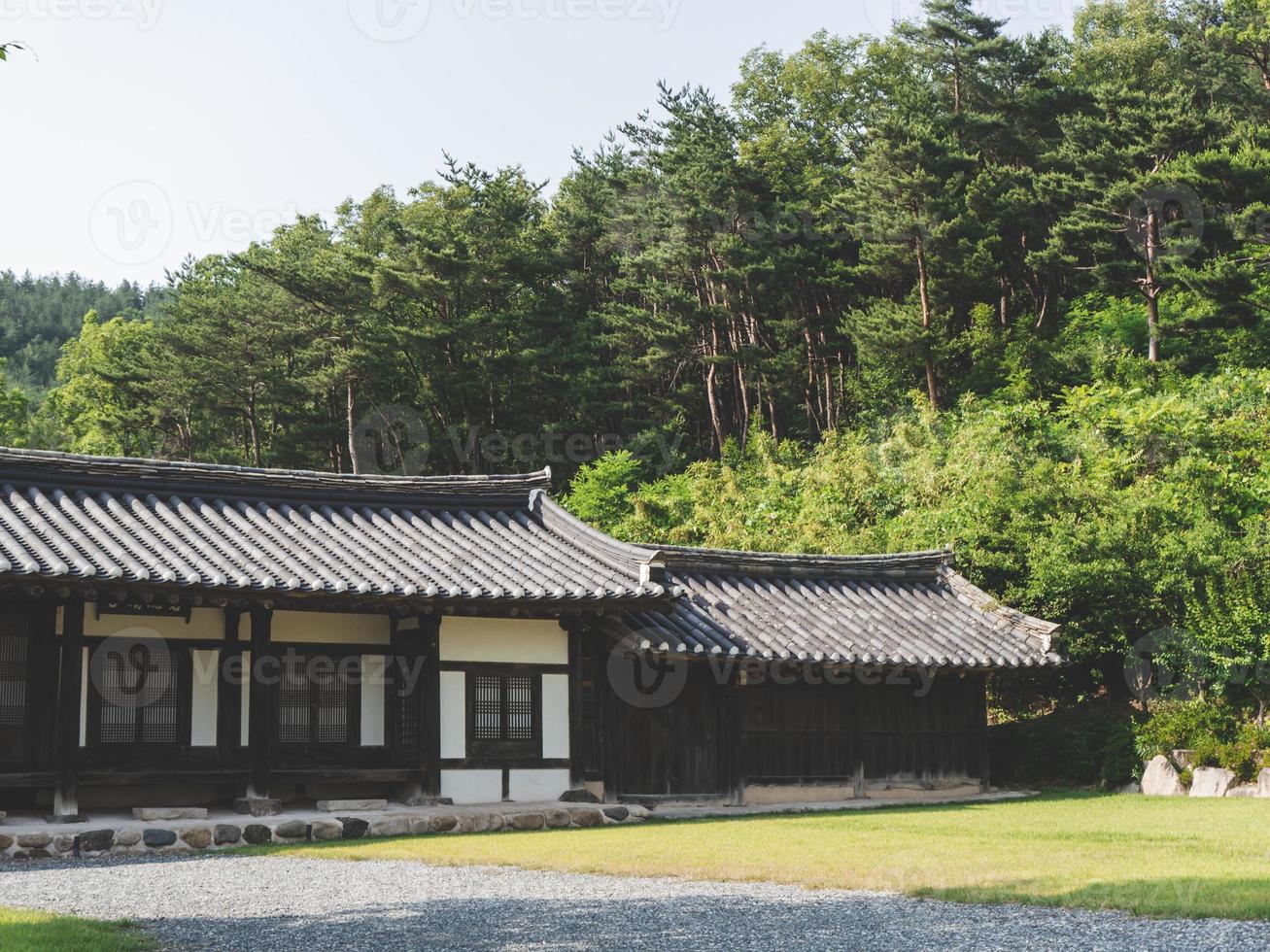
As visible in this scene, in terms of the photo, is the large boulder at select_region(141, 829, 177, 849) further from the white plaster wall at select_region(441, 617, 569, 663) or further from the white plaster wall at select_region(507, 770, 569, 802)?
the white plaster wall at select_region(507, 770, 569, 802)

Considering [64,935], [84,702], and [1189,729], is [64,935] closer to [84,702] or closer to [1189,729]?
[84,702]

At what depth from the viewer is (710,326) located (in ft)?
159

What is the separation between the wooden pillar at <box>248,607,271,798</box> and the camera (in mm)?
16844

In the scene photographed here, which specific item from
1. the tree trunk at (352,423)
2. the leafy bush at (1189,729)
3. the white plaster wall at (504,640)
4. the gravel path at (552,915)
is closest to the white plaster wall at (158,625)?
the white plaster wall at (504,640)

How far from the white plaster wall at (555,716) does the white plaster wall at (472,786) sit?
2.84 ft

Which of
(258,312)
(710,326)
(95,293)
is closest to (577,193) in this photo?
(710,326)

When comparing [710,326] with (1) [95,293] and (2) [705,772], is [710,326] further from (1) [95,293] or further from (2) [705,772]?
(1) [95,293]

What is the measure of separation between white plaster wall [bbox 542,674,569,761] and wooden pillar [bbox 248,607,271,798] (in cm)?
395

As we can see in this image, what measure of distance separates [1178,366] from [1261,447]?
521 inches

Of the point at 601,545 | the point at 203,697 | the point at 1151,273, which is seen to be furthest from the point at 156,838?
the point at 1151,273

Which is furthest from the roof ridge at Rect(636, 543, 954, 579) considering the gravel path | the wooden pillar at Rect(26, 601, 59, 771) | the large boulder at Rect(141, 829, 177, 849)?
the gravel path

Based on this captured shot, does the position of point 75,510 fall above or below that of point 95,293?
below

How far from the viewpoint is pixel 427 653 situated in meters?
18.0

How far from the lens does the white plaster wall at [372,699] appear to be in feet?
59.6
